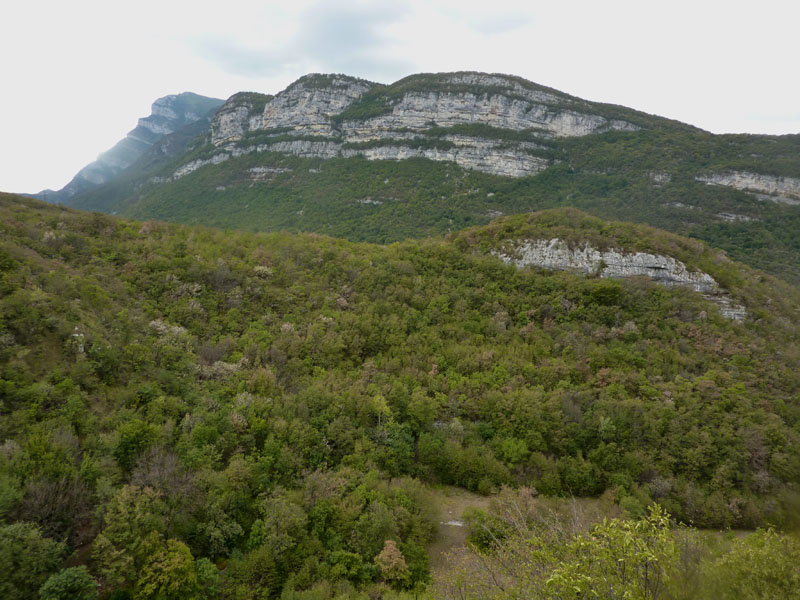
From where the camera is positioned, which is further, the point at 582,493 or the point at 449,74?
the point at 449,74

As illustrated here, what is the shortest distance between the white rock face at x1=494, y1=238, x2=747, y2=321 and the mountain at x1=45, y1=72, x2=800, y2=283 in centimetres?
2501

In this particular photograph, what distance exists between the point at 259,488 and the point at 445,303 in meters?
19.6

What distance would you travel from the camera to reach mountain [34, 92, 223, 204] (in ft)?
439

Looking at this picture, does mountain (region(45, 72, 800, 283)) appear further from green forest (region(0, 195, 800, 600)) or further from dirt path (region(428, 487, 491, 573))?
dirt path (region(428, 487, 491, 573))

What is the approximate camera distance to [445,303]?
29766 mm

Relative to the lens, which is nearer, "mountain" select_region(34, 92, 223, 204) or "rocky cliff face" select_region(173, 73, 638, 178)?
"rocky cliff face" select_region(173, 73, 638, 178)

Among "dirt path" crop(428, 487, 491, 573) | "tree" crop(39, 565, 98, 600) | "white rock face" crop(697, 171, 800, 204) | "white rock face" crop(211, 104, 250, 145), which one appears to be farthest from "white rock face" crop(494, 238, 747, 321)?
"white rock face" crop(211, 104, 250, 145)

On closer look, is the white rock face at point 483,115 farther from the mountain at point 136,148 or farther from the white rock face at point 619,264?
the mountain at point 136,148

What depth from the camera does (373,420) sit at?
66.2ft

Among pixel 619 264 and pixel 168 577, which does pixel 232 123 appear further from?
pixel 168 577

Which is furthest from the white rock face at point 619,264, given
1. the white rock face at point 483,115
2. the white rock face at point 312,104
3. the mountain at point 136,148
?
the mountain at point 136,148

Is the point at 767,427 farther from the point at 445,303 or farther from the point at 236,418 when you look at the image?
the point at 236,418

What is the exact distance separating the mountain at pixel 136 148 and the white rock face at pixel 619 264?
456 ft

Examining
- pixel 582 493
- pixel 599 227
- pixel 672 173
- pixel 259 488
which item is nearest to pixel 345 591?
pixel 259 488
